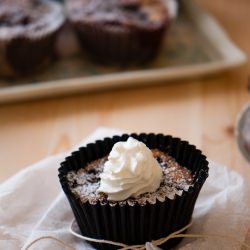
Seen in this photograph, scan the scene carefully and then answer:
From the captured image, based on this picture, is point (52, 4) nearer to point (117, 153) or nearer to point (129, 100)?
point (129, 100)

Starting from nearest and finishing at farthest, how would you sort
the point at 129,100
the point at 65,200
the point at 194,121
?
the point at 65,200, the point at 194,121, the point at 129,100

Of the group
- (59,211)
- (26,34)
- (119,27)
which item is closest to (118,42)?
(119,27)

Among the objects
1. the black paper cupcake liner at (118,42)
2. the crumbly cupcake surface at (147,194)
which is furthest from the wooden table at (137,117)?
the crumbly cupcake surface at (147,194)

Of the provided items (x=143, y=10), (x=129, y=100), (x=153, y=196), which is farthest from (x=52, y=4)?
(x=153, y=196)

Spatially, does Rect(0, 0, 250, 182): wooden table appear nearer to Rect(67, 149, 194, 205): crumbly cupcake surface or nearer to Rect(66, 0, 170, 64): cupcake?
Rect(66, 0, 170, 64): cupcake

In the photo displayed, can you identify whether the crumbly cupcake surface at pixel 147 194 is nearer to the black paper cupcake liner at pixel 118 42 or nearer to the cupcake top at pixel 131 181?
the cupcake top at pixel 131 181

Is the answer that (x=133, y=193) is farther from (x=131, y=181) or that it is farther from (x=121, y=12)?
(x=121, y=12)
